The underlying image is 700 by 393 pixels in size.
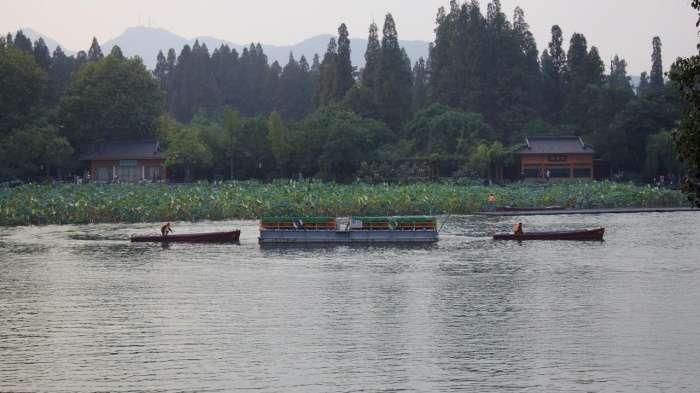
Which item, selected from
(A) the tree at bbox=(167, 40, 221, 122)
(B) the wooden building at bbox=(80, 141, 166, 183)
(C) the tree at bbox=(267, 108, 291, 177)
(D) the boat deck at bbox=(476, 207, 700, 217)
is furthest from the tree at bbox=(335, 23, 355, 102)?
(A) the tree at bbox=(167, 40, 221, 122)

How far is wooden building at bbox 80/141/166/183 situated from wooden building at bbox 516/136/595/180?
3599 cm

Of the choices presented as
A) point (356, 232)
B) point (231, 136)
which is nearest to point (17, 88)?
point (231, 136)

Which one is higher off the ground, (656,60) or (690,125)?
(656,60)

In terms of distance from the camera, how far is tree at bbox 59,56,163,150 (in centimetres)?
10044

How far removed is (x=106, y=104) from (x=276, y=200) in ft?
105

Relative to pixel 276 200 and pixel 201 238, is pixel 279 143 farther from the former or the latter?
pixel 201 238

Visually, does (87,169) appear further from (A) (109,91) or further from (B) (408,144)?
(B) (408,144)

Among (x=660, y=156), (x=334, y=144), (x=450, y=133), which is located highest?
(x=450, y=133)

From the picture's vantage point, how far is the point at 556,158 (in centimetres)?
9656

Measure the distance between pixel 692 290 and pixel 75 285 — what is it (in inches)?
1025

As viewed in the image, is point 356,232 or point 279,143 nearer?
point 356,232

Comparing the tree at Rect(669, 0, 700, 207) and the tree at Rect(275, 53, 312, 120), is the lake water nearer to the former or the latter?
the tree at Rect(669, 0, 700, 207)

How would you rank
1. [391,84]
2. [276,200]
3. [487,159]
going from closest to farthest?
[276,200], [487,159], [391,84]

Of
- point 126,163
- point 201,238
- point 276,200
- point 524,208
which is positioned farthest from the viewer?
point 126,163
